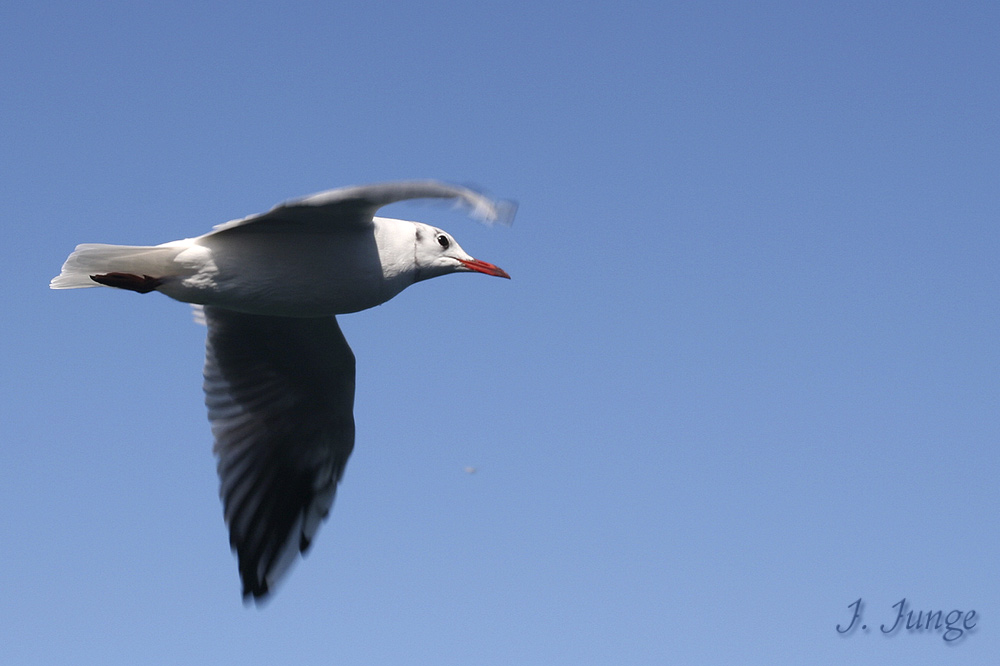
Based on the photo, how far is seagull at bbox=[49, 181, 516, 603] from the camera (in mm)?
5920

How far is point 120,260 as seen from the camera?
19.9ft

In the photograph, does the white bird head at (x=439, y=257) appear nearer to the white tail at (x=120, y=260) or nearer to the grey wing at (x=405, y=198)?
the grey wing at (x=405, y=198)

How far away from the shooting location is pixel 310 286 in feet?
19.8

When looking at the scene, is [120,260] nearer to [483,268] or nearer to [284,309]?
[284,309]

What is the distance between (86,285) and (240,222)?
1.34 meters

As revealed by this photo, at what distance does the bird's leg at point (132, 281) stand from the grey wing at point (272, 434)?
1.52m

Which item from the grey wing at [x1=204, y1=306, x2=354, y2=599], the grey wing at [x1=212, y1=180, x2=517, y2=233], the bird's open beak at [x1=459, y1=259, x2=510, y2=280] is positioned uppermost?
the grey wing at [x1=212, y1=180, x2=517, y2=233]

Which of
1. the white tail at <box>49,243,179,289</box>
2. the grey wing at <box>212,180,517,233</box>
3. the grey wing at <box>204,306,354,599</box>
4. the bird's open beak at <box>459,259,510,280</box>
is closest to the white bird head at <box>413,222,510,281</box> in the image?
the bird's open beak at <box>459,259,510,280</box>

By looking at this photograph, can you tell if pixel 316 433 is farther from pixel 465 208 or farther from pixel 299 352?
pixel 465 208

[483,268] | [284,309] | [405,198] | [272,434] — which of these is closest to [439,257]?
[483,268]

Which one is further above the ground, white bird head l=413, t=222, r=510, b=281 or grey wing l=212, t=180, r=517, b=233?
grey wing l=212, t=180, r=517, b=233

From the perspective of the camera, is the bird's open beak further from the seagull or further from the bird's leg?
the bird's leg

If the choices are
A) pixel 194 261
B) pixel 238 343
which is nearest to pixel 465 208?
pixel 194 261

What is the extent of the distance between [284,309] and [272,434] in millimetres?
1874
